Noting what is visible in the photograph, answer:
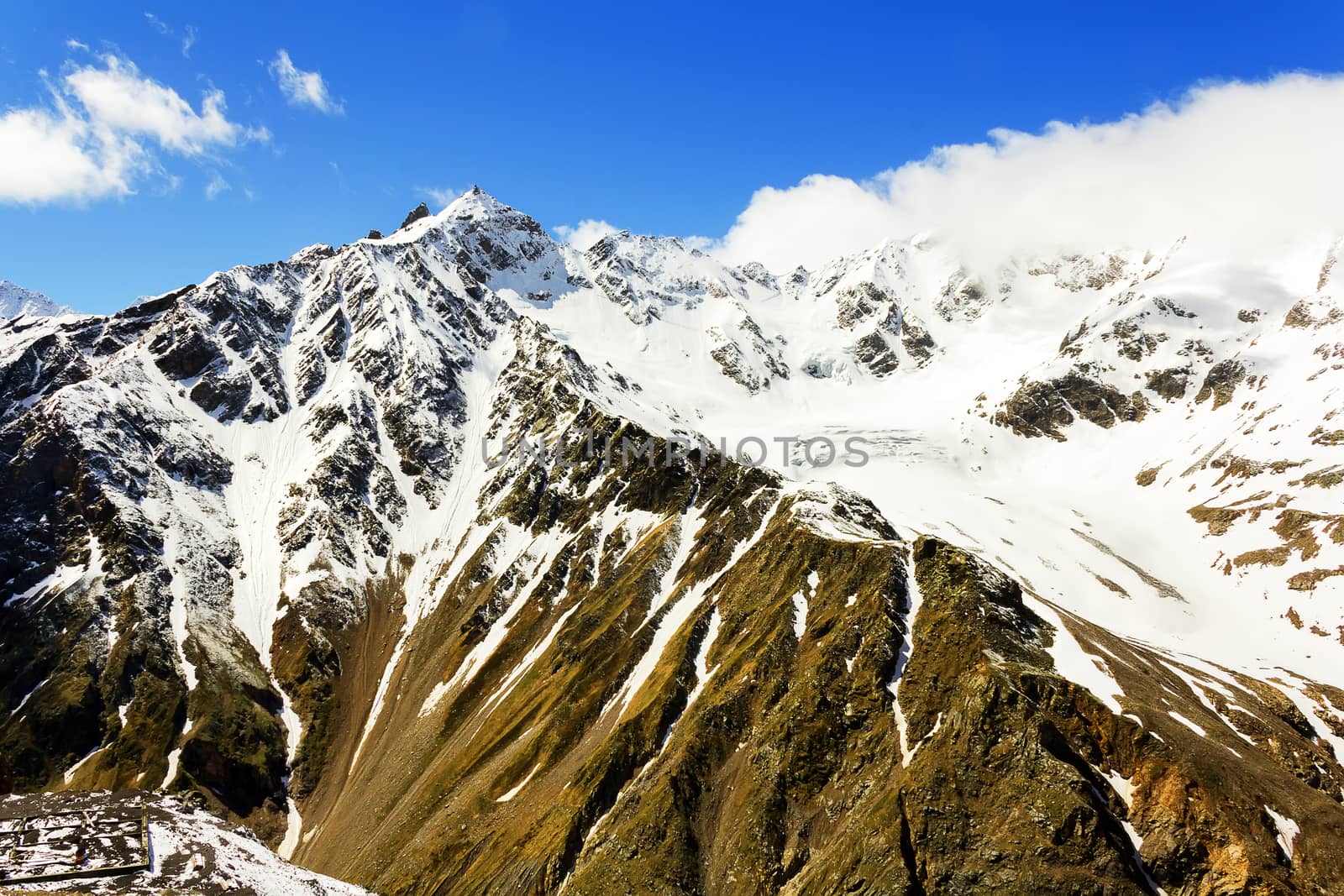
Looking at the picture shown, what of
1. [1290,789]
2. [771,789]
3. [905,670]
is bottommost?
[771,789]

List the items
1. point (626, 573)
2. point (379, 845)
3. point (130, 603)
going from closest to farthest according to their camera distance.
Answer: point (379, 845) → point (626, 573) → point (130, 603)

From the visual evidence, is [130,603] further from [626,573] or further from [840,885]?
[840,885]

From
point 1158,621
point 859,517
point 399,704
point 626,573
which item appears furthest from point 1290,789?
point 399,704

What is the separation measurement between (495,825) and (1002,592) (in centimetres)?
7842

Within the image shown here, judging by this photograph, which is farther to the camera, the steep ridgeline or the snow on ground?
the steep ridgeline

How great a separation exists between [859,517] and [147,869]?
112078 mm

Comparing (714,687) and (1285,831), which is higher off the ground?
(714,687)

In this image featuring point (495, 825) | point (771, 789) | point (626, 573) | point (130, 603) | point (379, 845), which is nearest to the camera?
point (771, 789)

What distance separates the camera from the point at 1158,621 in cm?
14538

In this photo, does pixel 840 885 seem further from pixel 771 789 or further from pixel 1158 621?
pixel 1158 621

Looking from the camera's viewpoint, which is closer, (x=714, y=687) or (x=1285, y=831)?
(x=1285, y=831)

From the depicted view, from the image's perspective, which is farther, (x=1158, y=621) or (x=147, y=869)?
(x=1158, y=621)

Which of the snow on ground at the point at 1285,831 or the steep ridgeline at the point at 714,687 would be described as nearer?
the snow on ground at the point at 1285,831

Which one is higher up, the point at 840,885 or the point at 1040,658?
the point at 1040,658
